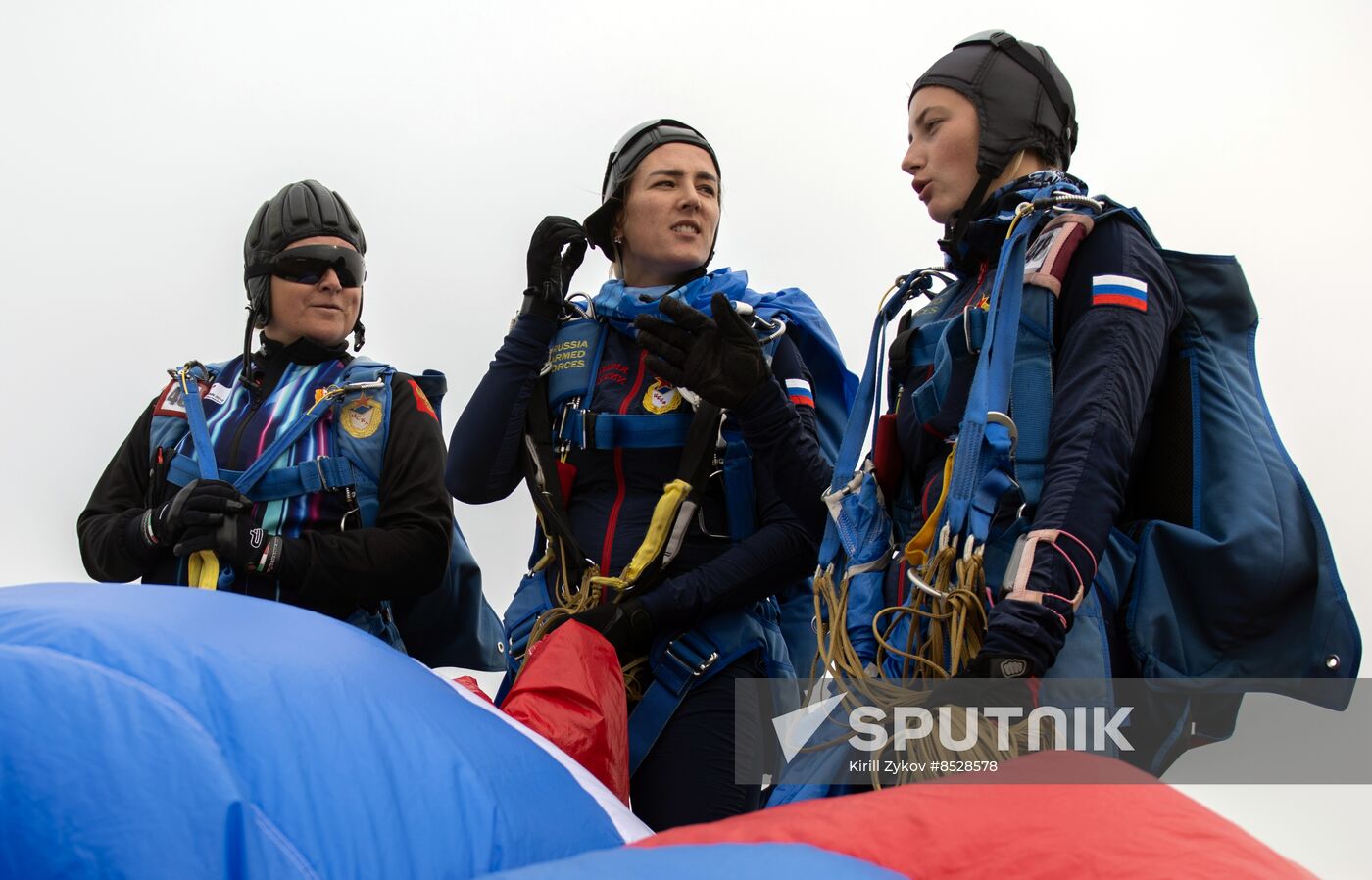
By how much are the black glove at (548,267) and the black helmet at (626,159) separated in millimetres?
176

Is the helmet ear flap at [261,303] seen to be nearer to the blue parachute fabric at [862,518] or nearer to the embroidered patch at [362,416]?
the embroidered patch at [362,416]

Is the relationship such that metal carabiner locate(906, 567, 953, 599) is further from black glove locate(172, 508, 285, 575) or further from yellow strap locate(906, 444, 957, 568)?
black glove locate(172, 508, 285, 575)

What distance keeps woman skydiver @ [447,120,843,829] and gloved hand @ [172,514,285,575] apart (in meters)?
0.43

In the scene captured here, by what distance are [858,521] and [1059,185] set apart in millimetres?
650

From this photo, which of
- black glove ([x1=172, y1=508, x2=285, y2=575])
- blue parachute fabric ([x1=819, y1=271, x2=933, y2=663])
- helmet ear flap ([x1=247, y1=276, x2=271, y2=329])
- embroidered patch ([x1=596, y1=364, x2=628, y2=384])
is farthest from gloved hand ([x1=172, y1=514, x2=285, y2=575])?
blue parachute fabric ([x1=819, y1=271, x2=933, y2=663])

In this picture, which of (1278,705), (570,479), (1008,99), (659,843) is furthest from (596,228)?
(659,843)

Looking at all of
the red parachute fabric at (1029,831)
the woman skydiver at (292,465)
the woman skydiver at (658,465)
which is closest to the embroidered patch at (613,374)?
the woman skydiver at (658,465)

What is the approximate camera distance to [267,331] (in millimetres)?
3328

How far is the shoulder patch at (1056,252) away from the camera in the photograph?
1987 millimetres

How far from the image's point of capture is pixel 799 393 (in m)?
2.81

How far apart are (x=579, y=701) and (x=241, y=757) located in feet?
2.82

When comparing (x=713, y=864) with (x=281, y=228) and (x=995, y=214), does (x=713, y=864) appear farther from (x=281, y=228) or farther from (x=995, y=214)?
(x=281, y=228)

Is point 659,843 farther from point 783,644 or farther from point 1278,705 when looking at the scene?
point 783,644

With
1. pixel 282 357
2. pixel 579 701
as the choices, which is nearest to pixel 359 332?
pixel 282 357
